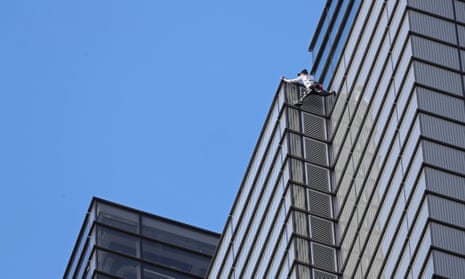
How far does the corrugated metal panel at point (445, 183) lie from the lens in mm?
74625

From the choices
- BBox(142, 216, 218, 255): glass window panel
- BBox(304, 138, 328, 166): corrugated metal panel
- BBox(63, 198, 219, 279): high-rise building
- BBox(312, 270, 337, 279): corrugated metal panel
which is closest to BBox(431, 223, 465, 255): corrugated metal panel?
BBox(312, 270, 337, 279): corrugated metal panel

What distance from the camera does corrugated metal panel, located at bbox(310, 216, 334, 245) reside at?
8456 centimetres

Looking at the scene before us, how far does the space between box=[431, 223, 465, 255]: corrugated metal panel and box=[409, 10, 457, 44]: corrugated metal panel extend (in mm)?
10561

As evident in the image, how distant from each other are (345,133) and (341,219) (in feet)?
13.9

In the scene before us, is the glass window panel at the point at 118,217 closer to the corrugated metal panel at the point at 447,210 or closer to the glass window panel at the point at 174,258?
the glass window panel at the point at 174,258

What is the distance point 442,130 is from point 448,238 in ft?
18.4

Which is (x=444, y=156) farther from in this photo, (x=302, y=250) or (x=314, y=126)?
(x=314, y=126)

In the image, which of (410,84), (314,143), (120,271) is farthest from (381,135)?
(120,271)

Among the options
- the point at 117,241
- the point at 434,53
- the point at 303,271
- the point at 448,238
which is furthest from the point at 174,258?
the point at 448,238

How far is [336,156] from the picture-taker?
87188 millimetres

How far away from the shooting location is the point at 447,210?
243 feet

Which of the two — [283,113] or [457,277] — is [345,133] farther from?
[457,277]

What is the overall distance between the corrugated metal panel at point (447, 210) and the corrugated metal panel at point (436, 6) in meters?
10.6

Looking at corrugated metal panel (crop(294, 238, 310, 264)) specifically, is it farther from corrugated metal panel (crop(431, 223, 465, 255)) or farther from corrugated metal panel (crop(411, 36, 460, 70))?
corrugated metal panel (crop(431, 223, 465, 255))
